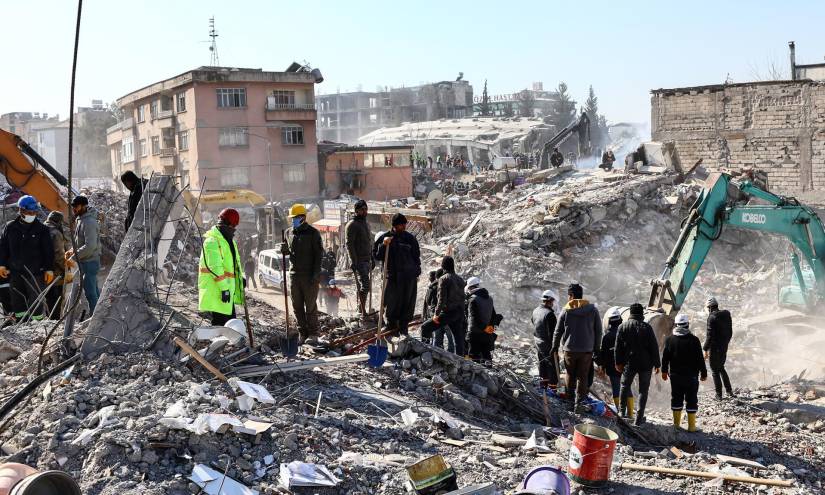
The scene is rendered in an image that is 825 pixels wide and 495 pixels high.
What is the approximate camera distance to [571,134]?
1262 inches

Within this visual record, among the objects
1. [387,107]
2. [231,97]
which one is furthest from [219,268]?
[387,107]

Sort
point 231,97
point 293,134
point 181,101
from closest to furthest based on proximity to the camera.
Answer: point 231,97 < point 181,101 < point 293,134

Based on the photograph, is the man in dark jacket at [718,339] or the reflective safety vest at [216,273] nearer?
the reflective safety vest at [216,273]

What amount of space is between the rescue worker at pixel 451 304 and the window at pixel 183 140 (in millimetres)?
33110

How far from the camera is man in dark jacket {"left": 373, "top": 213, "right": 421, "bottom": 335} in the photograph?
9102 millimetres

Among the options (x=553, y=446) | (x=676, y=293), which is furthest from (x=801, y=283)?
(x=553, y=446)

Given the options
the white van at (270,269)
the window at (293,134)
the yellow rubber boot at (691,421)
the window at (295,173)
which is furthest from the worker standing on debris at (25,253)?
Result: the window at (293,134)

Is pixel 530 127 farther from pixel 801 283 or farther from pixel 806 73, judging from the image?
pixel 801 283

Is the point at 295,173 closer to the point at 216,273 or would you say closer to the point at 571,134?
the point at 571,134

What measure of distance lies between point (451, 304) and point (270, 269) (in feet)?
42.9

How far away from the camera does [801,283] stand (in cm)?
1475

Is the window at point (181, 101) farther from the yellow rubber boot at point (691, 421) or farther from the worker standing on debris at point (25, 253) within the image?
the yellow rubber boot at point (691, 421)

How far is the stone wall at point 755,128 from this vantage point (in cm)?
2433

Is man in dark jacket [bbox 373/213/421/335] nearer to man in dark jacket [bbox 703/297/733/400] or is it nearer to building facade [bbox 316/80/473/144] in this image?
man in dark jacket [bbox 703/297/733/400]
